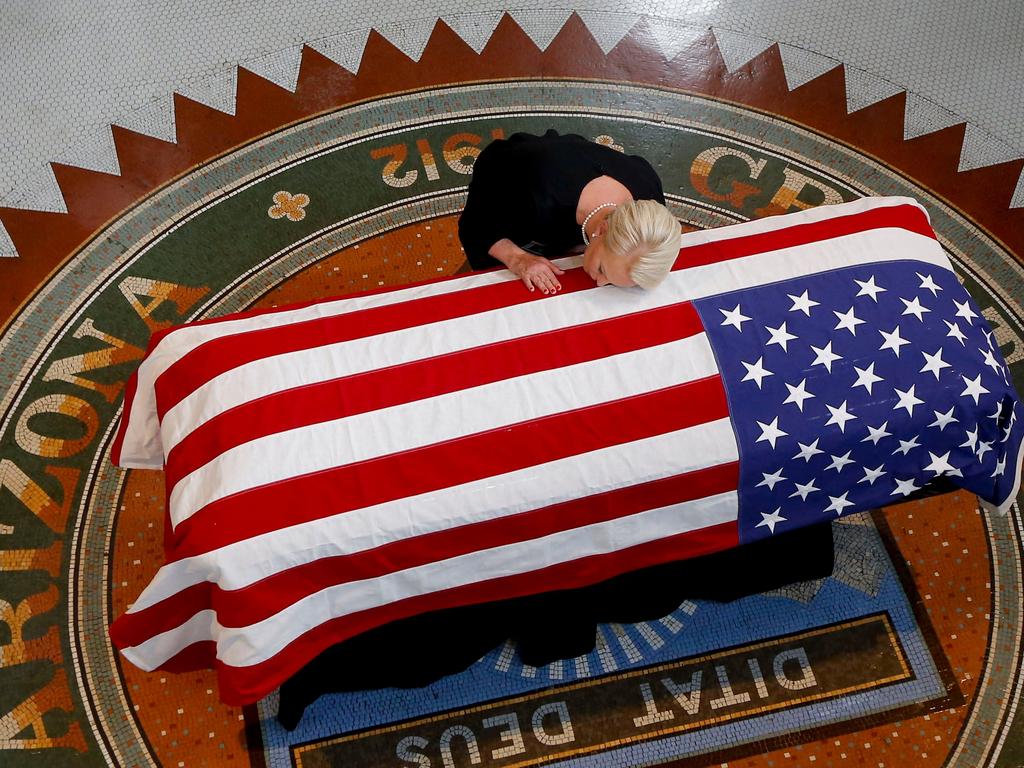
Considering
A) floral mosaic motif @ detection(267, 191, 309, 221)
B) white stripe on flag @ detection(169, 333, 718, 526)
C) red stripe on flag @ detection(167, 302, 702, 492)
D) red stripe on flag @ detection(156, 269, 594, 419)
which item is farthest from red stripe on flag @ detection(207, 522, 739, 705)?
floral mosaic motif @ detection(267, 191, 309, 221)

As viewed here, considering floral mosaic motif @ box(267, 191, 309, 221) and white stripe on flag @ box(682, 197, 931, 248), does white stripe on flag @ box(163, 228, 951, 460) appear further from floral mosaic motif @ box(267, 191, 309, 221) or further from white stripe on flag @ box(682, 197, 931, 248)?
floral mosaic motif @ box(267, 191, 309, 221)

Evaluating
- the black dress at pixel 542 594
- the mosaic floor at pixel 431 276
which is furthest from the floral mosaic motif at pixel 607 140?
the black dress at pixel 542 594

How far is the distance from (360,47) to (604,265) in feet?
8.00

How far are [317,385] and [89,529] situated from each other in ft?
4.91

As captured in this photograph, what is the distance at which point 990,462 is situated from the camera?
3.11 metres

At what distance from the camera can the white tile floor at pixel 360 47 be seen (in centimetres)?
453

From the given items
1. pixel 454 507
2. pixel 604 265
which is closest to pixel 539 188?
pixel 604 265

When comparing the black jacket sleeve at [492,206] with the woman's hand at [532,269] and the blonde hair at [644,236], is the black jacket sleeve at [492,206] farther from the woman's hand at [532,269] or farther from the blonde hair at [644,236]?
the blonde hair at [644,236]

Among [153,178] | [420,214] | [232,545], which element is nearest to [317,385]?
[232,545]

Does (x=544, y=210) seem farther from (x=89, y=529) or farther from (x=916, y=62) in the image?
(x=916, y=62)

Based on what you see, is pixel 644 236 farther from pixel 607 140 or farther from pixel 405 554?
pixel 607 140

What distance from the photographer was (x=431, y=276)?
4.26 metres

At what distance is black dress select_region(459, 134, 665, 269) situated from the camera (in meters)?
3.26

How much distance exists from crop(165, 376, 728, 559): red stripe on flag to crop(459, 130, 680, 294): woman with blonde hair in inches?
16.8
